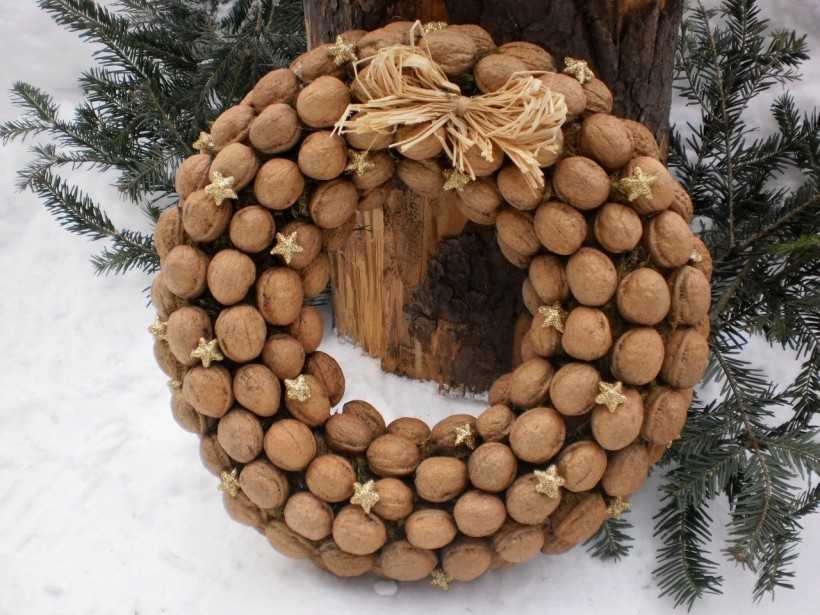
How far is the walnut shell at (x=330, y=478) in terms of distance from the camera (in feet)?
2.88

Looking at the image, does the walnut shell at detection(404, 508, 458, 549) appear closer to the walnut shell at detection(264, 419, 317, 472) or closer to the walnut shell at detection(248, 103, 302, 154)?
the walnut shell at detection(264, 419, 317, 472)

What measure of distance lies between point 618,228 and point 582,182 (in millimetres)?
55

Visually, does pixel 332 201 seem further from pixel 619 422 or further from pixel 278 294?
pixel 619 422

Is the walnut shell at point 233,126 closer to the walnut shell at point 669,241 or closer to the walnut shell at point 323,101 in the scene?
the walnut shell at point 323,101

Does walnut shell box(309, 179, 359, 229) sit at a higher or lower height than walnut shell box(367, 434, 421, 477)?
higher

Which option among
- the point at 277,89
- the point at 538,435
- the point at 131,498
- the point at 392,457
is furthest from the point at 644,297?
the point at 131,498

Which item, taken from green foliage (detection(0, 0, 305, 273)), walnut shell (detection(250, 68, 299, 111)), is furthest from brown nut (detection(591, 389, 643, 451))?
green foliage (detection(0, 0, 305, 273))

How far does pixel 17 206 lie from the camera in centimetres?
151

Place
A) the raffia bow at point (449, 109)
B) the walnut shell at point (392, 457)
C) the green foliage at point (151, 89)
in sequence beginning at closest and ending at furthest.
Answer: the raffia bow at point (449, 109) < the walnut shell at point (392, 457) < the green foliage at point (151, 89)

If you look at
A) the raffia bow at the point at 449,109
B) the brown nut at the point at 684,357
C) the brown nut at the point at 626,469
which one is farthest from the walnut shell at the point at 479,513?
the raffia bow at the point at 449,109

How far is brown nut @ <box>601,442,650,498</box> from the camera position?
34.2 inches

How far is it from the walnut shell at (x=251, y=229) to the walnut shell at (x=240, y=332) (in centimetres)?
6

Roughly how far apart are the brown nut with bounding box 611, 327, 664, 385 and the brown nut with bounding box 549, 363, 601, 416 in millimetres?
27

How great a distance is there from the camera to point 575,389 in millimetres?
838
